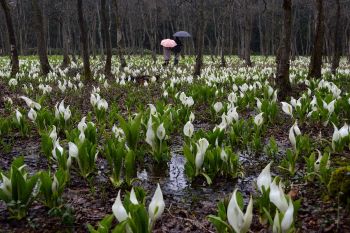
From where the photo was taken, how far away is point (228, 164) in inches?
153

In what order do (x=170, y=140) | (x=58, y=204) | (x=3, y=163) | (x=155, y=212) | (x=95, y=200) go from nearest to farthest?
(x=155, y=212) < (x=58, y=204) < (x=95, y=200) < (x=3, y=163) < (x=170, y=140)

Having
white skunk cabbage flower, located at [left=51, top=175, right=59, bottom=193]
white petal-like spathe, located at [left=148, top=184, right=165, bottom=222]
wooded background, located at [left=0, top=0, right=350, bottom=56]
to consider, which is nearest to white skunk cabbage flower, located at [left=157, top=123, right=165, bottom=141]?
white skunk cabbage flower, located at [left=51, top=175, right=59, bottom=193]

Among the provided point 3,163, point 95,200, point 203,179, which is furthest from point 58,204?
point 3,163

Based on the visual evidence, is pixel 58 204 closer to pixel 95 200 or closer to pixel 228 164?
pixel 95 200

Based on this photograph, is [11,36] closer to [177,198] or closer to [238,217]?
[177,198]

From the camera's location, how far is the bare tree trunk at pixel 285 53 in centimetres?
822

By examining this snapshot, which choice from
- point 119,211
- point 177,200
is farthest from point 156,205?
point 177,200

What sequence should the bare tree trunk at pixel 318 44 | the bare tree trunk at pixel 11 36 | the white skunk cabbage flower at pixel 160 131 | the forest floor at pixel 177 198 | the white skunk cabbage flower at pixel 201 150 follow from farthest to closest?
the bare tree trunk at pixel 11 36, the bare tree trunk at pixel 318 44, the white skunk cabbage flower at pixel 160 131, the white skunk cabbage flower at pixel 201 150, the forest floor at pixel 177 198

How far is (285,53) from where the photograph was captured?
27.6 ft

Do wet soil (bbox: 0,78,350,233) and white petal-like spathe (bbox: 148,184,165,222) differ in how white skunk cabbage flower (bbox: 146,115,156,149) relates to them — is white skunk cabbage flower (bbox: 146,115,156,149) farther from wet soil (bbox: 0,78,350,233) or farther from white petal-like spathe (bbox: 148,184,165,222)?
white petal-like spathe (bbox: 148,184,165,222)

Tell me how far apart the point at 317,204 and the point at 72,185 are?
86.2 inches

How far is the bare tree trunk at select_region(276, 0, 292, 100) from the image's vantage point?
27.0 ft

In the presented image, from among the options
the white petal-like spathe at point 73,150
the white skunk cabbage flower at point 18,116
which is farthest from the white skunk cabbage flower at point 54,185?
the white skunk cabbage flower at point 18,116

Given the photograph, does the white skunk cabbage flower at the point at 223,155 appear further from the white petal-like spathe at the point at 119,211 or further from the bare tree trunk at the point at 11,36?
the bare tree trunk at the point at 11,36
